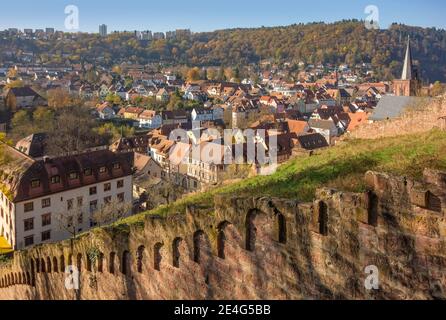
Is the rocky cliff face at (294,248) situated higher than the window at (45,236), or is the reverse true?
the rocky cliff face at (294,248)

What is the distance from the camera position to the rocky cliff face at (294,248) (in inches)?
276

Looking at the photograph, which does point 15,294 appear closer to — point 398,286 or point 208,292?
point 208,292

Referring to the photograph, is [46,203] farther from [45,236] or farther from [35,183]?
[45,236]

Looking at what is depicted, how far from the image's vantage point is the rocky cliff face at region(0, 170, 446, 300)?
700cm

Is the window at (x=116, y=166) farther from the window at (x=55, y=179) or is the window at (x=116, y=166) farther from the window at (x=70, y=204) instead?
the window at (x=55, y=179)

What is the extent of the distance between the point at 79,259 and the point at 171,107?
320ft

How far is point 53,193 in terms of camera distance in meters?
36.8

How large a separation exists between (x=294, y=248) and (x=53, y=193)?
3175cm

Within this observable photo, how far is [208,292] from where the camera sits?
10.2 m

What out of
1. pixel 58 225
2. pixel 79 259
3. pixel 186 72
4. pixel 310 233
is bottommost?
pixel 58 225

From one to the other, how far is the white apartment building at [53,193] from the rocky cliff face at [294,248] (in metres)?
24.6

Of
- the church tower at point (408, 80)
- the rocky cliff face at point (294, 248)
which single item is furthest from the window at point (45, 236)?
the church tower at point (408, 80)

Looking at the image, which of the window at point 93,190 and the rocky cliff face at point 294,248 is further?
the window at point 93,190

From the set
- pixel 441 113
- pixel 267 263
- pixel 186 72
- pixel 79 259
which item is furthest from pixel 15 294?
pixel 186 72
